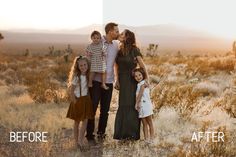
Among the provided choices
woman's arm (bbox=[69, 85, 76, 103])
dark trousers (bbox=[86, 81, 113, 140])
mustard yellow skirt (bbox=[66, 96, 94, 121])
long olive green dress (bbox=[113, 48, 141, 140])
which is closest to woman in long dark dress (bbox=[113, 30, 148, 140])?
long olive green dress (bbox=[113, 48, 141, 140])

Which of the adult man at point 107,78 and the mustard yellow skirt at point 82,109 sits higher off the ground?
the adult man at point 107,78

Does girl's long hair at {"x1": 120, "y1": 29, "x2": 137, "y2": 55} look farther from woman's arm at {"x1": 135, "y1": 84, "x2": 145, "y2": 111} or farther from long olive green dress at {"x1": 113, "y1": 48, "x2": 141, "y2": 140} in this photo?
woman's arm at {"x1": 135, "y1": 84, "x2": 145, "y2": 111}

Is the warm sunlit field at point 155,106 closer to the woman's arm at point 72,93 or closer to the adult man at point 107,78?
the adult man at point 107,78

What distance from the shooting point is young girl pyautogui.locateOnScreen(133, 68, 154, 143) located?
7.36m

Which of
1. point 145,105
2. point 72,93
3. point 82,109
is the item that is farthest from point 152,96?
point 72,93

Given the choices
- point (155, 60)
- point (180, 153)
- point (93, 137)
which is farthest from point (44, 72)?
point (180, 153)

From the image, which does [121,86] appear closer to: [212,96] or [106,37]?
[106,37]

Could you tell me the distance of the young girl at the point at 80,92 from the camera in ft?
23.9

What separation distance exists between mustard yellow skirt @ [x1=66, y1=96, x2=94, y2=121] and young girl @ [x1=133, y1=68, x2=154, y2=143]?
1.82 feet

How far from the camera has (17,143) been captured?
7.91 meters

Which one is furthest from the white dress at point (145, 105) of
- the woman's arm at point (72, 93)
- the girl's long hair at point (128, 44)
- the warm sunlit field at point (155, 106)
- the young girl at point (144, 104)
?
the woman's arm at point (72, 93)

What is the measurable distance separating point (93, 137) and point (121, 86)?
76 centimetres

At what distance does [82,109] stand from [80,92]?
21 cm

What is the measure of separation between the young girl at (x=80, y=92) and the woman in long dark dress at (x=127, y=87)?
386 millimetres
